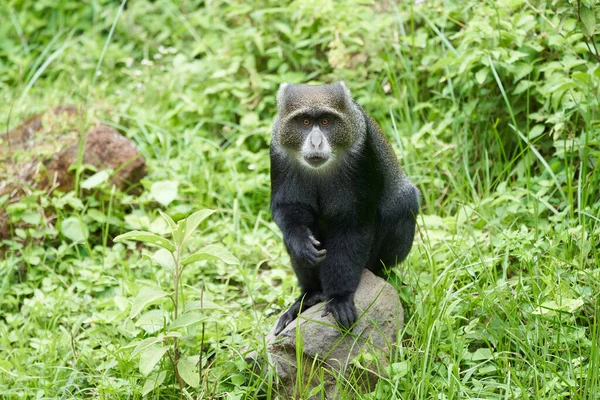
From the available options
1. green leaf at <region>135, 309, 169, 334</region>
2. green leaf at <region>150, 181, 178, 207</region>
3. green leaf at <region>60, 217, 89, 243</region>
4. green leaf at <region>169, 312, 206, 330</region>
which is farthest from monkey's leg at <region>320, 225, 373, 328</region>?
green leaf at <region>60, 217, 89, 243</region>

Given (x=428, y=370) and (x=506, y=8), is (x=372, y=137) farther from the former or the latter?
(x=506, y=8)

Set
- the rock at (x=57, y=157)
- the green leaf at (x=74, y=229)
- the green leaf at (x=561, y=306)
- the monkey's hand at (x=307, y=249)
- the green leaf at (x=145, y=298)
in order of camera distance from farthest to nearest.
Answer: the rock at (x=57, y=157) → the green leaf at (x=74, y=229) → the monkey's hand at (x=307, y=249) → the green leaf at (x=561, y=306) → the green leaf at (x=145, y=298)

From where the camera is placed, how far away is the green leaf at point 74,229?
5706mm

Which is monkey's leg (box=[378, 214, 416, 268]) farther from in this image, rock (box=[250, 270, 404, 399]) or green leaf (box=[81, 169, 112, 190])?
green leaf (box=[81, 169, 112, 190])

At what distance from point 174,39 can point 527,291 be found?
5397 mm

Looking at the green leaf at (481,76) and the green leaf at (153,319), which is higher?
the green leaf at (481,76)

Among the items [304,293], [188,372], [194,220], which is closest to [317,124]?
[194,220]

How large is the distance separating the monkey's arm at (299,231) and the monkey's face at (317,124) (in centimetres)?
29

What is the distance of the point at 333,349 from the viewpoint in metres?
3.89

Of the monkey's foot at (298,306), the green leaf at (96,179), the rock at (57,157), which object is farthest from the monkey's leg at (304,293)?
the rock at (57,157)

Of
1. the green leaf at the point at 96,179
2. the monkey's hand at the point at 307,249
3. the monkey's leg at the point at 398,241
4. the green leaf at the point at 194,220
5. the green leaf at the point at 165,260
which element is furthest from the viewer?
the green leaf at the point at 96,179

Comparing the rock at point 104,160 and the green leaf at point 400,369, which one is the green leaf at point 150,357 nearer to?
the green leaf at point 400,369

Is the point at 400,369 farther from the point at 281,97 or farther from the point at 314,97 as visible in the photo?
the point at 281,97

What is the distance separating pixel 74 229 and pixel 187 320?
248 centimetres
